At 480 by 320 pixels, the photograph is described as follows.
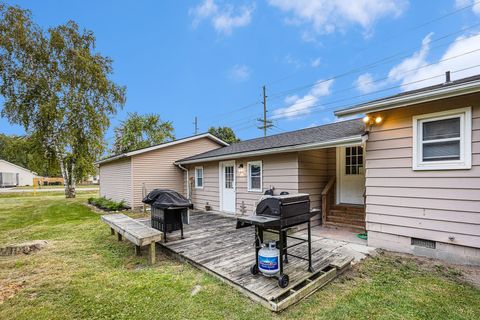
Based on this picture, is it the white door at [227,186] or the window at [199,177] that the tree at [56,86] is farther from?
the white door at [227,186]

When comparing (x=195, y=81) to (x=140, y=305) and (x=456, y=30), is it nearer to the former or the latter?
(x=456, y=30)

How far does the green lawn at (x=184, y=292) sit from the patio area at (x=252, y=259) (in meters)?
0.12

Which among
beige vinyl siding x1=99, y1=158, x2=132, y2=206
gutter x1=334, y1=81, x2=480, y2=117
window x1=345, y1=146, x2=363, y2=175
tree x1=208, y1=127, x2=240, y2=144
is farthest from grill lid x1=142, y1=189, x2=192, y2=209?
tree x1=208, y1=127, x2=240, y2=144

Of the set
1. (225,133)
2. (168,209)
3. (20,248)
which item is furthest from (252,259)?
(225,133)

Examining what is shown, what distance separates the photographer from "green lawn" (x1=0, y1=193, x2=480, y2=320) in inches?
103

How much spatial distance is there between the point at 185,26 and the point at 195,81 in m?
12.4

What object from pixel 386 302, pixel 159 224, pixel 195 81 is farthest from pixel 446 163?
pixel 195 81

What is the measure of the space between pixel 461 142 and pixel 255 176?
5.15 metres

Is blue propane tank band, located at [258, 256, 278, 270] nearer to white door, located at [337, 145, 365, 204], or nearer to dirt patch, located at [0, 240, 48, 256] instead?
white door, located at [337, 145, 365, 204]

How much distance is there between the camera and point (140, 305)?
9.20 ft

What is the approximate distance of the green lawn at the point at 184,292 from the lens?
2.61 m

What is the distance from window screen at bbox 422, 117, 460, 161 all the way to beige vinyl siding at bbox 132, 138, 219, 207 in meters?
9.96

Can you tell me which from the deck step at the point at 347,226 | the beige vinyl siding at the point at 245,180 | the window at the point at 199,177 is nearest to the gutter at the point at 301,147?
the beige vinyl siding at the point at 245,180

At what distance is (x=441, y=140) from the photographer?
403 cm
